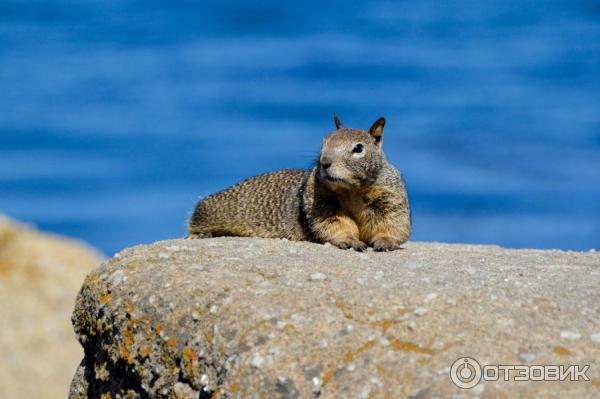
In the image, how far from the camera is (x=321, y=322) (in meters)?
6.59

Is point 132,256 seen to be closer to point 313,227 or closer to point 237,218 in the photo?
point 313,227

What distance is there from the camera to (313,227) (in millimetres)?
10016

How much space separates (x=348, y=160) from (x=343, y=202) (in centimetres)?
65

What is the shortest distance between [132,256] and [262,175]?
12.0ft

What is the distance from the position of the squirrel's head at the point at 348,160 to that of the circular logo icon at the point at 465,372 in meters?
3.63

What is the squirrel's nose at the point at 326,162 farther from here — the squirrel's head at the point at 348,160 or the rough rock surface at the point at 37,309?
the rough rock surface at the point at 37,309

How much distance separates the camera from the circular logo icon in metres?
5.69

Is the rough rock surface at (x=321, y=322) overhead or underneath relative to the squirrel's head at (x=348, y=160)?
underneath

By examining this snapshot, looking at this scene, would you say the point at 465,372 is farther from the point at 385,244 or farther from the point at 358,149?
the point at 358,149

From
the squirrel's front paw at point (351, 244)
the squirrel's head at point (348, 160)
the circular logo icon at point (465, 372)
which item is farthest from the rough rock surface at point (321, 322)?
the squirrel's head at point (348, 160)

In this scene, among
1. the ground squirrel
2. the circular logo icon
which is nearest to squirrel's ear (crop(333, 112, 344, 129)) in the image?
the ground squirrel

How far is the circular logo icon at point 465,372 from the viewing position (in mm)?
5688

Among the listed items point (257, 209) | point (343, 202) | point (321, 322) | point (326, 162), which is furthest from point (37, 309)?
point (321, 322)

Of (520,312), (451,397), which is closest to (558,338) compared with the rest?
(520,312)
